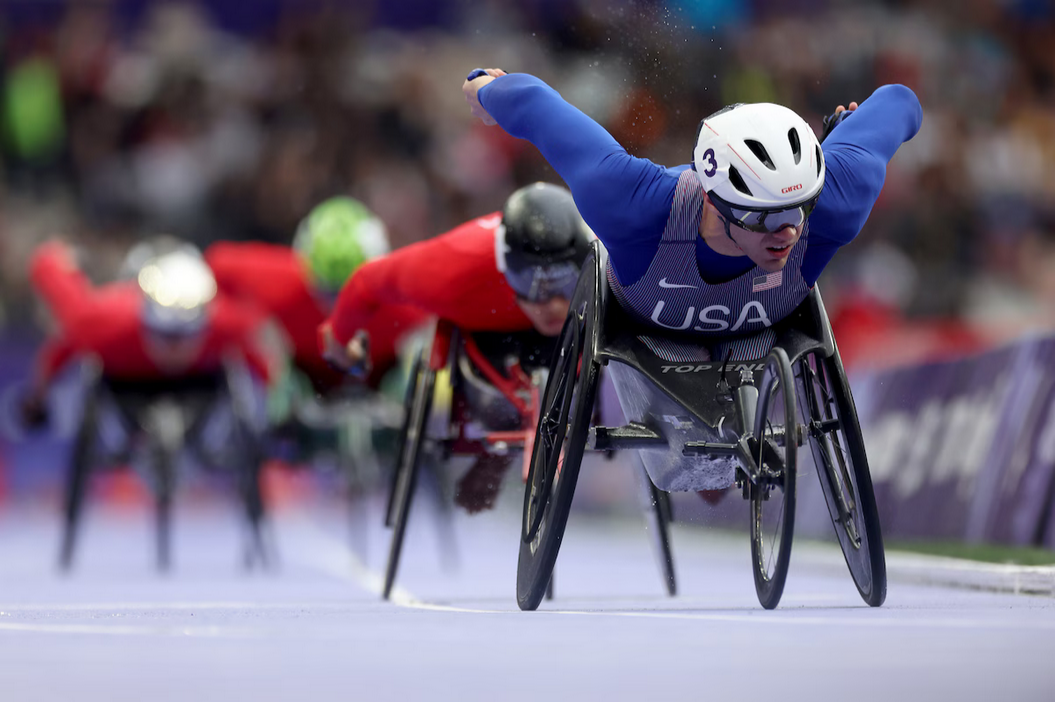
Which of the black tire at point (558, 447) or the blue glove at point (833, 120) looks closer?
the black tire at point (558, 447)

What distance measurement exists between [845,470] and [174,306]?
6140mm

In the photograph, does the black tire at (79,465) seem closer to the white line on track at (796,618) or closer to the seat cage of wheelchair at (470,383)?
the seat cage of wheelchair at (470,383)

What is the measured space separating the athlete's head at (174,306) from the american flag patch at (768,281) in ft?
19.1

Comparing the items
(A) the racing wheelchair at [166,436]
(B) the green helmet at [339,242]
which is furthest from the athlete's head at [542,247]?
(B) the green helmet at [339,242]

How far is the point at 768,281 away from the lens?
16.6 ft

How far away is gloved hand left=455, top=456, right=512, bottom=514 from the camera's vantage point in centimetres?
740

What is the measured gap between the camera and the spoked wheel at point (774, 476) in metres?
4.64

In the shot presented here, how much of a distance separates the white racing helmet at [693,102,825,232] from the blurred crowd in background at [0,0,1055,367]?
33.6 ft

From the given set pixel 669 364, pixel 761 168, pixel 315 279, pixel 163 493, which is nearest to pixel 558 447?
pixel 669 364

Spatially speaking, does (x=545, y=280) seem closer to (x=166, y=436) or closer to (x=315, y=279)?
(x=166, y=436)

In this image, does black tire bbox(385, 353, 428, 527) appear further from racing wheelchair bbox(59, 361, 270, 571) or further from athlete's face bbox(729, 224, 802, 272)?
athlete's face bbox(729, 224, 802, 272)

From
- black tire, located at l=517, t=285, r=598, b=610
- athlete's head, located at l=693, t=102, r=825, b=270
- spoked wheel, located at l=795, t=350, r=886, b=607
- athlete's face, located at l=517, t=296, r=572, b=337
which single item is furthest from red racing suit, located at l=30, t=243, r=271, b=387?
athlete's head, located at l=693, t=102, r=825, b=270

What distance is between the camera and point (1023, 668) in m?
3.54

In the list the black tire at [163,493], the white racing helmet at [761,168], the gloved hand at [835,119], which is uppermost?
the gloved hand at [835,119]
